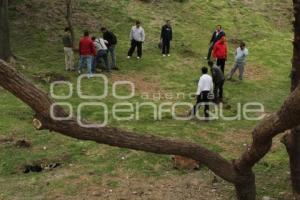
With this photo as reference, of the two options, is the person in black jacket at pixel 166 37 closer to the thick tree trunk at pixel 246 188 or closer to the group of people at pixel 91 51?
the group of people at pixel 91 51

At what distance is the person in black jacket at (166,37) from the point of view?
2109 cm

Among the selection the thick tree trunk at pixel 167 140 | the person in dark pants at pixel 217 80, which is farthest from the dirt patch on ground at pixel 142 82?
the thick tree trunk at pixel 167 140

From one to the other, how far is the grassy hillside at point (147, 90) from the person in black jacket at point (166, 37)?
37cm

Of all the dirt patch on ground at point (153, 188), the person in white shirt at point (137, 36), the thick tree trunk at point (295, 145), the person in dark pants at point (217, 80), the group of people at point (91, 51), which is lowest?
the dirt patch on ground at point (153, 188)

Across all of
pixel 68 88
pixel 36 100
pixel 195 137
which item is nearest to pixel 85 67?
pixel 68 88

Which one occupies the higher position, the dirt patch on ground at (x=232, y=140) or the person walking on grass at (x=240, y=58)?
the person walking on grass at (x=240, y=58)

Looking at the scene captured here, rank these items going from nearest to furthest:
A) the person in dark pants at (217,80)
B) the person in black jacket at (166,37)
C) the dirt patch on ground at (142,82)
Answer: the person in dark pants at (217,80) < the dirt patch on ground at (142,82) < the person in black jacket at (166,37)

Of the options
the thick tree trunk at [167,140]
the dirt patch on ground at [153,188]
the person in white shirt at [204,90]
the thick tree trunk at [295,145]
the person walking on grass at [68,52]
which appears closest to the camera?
the thick tree trunk at [167,140]

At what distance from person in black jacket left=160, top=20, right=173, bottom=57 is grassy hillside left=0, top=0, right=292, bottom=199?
0.37 m

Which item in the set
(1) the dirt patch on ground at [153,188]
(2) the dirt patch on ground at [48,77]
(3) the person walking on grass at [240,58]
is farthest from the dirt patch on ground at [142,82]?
(1) the dirt patch on ground at [153,188]

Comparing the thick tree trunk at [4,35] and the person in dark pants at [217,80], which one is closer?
the person in dark pants at [217,80]

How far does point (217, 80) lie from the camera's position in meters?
16.0

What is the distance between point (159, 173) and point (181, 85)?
7185mm

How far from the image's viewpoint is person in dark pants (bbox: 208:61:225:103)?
1580 cm
